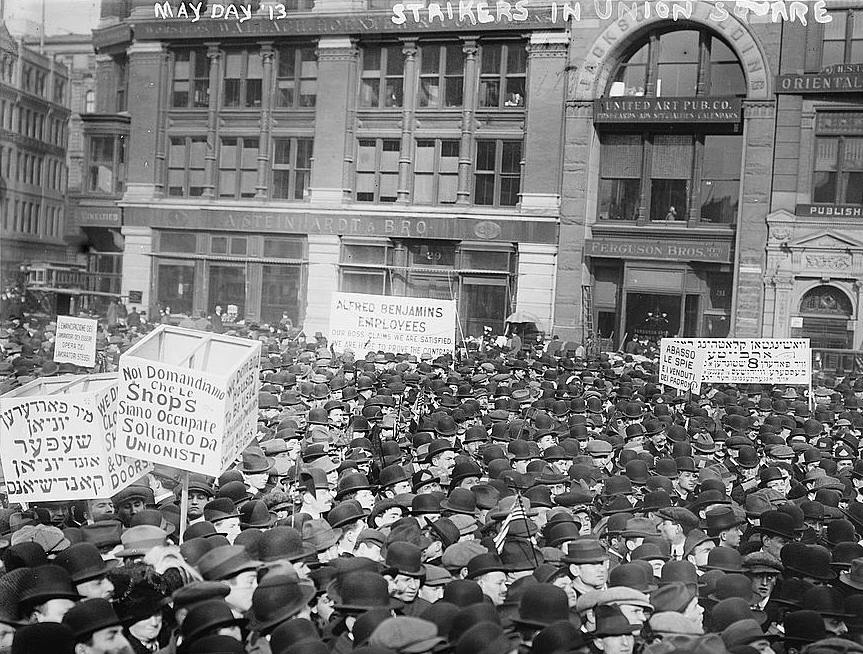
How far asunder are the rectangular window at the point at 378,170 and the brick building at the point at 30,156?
910 centimetres

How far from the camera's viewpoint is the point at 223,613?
5.85 m

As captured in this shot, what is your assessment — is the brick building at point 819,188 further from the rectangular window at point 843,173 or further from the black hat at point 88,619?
the black hat at point 88,619

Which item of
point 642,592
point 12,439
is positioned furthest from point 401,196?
point 642,592

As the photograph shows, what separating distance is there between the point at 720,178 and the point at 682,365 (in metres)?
14.5

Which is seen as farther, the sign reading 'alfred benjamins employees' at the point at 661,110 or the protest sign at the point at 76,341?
the sign reading 'alfred benjamins employees' at the point at 661,110

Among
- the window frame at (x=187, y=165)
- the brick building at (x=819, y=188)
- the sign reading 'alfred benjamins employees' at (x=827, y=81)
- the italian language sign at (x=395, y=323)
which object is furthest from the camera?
the window frame at (x=187, y=165)

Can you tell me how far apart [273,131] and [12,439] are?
24558mm

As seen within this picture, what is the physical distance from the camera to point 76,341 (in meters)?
17.1

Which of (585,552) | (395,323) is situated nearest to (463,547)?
(585,552)

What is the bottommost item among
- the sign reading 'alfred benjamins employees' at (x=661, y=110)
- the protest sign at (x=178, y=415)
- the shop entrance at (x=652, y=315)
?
the protest sign at (x=178, y=415)

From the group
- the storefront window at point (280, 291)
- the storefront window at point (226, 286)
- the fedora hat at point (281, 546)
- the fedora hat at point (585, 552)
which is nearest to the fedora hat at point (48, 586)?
the fedora hat at point (281, 546)

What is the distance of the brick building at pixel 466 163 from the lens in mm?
29703

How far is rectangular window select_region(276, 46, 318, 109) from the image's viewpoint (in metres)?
31.4

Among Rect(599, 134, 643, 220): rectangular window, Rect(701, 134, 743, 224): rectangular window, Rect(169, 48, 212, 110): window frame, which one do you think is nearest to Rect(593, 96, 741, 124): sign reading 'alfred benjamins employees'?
Rect(701, 134, 743, 224): rectangular window
